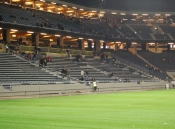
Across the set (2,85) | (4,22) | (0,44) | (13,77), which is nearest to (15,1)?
(4,22)

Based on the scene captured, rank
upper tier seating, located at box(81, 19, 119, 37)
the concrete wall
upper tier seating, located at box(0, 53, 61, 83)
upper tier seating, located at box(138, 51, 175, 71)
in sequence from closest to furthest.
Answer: the concrete wall < upper tier seating, located at box(0, 53, 61, 83) < upper tier seating, located at box(81, 19, 119, 37) < upper tier seating, located at box(138, 51, 175, 71)

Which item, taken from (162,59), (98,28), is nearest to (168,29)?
(162,59)

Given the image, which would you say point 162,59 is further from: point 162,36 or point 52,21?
point 52,21

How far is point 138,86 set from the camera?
54375mm

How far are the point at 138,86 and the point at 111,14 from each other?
3477 centimetres

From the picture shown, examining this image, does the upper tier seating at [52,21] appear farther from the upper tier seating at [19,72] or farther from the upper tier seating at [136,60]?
the upper tier seating at [19,72]

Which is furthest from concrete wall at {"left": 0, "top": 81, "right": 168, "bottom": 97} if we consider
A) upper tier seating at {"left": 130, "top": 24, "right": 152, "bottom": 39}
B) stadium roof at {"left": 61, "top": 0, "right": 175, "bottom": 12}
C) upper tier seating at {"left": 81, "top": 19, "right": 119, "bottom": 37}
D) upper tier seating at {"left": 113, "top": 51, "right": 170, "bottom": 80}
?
stadium roof at {"left": 61, "top": 0, "right": 175, "bottom": 12}

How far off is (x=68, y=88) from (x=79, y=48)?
97.9 feet

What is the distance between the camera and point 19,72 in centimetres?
4259

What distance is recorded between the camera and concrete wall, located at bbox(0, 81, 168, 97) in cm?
3525

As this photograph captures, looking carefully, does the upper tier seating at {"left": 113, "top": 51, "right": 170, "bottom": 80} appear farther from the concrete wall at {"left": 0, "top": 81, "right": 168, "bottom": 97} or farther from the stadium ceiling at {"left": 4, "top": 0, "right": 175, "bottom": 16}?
the stadium ceiling at {"left": 4, "top": 0, "right": 175, "bottom": 16}

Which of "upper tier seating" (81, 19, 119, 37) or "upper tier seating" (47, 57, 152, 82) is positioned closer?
"upper tier seating" (47, 57, 152, 82)

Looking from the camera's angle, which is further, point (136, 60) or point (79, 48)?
point (136, 60)

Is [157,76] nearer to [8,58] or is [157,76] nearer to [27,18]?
[27,18]
